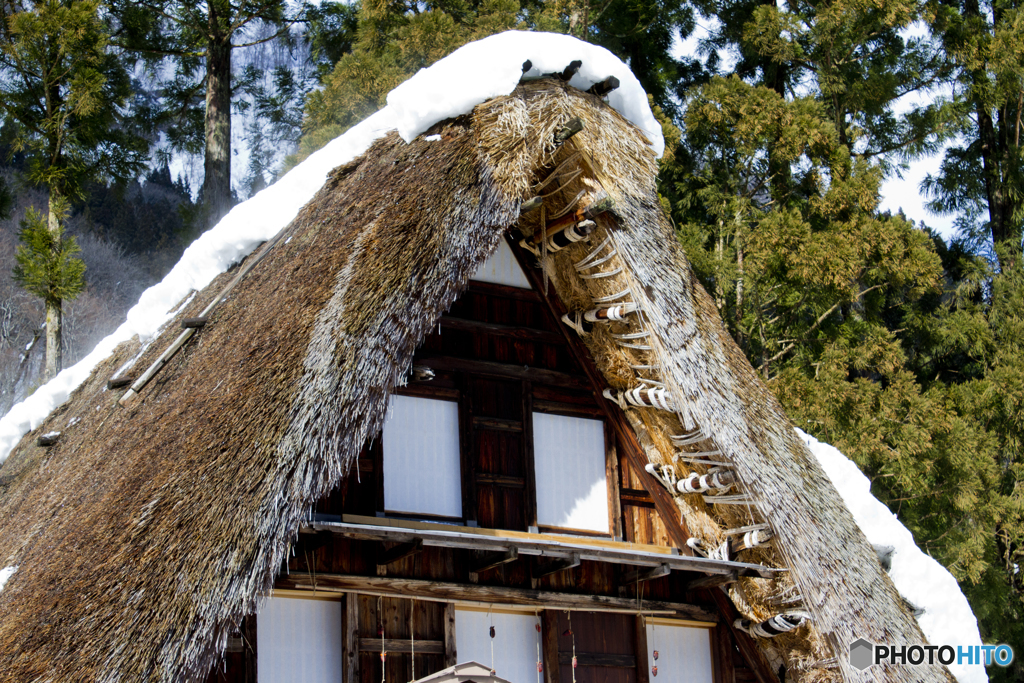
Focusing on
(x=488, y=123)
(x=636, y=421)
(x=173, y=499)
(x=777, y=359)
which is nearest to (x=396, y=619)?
(x=173, y=499)

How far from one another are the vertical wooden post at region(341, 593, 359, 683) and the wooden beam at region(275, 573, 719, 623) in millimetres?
76

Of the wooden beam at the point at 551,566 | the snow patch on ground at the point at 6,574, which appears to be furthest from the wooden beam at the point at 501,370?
the snow patch on ground at the point at 6,574

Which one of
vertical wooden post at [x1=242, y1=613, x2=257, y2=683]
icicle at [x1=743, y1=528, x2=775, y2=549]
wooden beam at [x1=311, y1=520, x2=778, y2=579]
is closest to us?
wooden beam at [x1=311, y1=520, x2=778, y2=579]

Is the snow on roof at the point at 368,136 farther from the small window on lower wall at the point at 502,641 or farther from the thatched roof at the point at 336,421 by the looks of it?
the small window on lower wall at the point at 502,641

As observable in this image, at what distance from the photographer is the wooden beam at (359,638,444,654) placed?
561cm

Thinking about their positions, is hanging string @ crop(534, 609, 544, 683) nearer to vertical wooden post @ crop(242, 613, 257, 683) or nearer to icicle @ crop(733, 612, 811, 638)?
icicle @ crop(733, 612, 811, 638)

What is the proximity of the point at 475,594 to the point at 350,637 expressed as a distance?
80 cm

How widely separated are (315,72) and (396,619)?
53.5ft

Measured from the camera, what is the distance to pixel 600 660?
6.47 meters

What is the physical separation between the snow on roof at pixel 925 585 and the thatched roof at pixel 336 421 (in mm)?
475

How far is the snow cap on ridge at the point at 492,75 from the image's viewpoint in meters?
6.39

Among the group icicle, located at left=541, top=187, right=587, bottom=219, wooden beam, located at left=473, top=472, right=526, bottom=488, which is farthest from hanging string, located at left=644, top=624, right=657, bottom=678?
icicle, located at left=541, top=187, right=587, bottom=219

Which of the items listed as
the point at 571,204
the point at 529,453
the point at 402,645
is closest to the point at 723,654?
the point at 529,453

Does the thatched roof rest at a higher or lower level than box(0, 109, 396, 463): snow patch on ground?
lower
